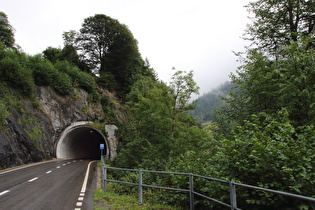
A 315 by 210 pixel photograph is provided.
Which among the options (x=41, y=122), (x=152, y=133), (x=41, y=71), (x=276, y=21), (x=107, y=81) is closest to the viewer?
(x=276, y=21)

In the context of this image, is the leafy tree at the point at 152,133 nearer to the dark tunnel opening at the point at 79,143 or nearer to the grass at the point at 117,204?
the dark tunnel opening at the point at 79,143

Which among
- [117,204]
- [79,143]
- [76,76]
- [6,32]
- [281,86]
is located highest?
[6,32]

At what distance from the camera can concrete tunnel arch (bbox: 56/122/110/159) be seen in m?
30.2

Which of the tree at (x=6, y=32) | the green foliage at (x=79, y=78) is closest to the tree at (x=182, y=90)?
the green foliage at (x=79, y=78)

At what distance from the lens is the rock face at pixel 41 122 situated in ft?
61.8

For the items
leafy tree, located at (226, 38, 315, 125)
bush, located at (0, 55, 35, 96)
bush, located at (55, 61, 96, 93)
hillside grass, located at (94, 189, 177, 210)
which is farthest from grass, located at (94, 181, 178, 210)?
bush, located at (55, 61, 96, 93)

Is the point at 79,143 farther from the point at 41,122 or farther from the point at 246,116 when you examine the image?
the point at 246,116

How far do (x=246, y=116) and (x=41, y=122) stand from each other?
78.7 feet

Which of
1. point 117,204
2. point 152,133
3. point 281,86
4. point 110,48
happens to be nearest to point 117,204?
point 117,204

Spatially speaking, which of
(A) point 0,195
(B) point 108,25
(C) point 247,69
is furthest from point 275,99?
(B) point 108,25

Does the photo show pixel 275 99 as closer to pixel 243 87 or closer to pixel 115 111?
pixel 243 87

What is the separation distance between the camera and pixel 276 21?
48.6 feet

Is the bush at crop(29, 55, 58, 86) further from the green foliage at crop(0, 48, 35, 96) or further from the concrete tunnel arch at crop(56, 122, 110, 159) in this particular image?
the concrete tunnel arch at crop(56, 122, 110, 159)

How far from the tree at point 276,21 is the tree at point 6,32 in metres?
49.6
